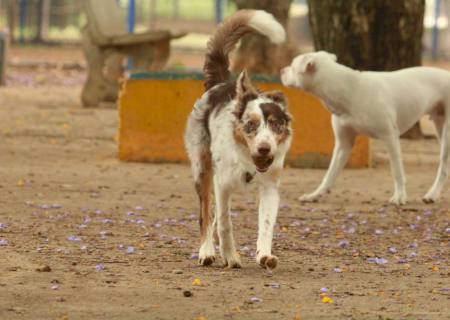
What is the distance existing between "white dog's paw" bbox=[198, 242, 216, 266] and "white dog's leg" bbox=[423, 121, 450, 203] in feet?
11.7

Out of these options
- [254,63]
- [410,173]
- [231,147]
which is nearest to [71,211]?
[231,147]

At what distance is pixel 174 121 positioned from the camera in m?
12.3

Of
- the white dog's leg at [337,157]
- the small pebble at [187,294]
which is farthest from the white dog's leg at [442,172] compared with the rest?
the small pebble at [187,294]

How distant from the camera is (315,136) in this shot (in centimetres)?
1225

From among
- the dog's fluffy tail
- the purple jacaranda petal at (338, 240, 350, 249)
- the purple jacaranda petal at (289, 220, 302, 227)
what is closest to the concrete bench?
the purple jacaranda petal at (289, 220, 302, 227)

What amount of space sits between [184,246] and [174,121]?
14.2 ft

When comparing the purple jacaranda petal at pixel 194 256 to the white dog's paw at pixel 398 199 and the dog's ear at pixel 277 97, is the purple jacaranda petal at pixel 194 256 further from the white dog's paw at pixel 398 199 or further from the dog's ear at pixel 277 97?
the white dog's paw at pixel 398 199

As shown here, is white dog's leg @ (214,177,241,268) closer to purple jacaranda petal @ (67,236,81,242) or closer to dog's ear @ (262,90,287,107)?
dog's ear @ (262,90,287,107)

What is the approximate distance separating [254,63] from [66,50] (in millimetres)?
14605

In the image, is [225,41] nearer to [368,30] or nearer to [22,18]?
[368,30]

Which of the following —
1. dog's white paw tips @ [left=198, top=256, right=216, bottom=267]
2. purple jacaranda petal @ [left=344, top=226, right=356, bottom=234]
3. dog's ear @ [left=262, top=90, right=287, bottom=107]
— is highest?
dog's ear @ [left=262, top=90, right=287, bottom=107]

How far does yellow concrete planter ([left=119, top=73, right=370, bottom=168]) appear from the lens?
1221 cm

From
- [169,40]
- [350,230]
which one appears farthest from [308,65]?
[169,40]

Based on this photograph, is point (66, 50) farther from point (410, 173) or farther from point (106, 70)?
point (410, 173)
